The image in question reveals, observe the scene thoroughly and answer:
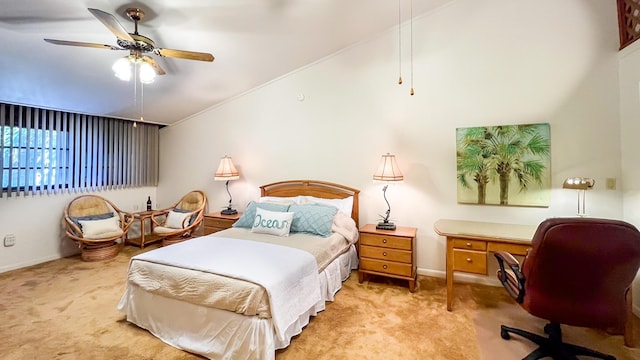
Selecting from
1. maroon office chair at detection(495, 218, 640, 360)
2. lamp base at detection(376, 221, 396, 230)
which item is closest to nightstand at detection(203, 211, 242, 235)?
lamp base at detection(376, 221, 396, 230)

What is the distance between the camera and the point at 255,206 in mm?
3697

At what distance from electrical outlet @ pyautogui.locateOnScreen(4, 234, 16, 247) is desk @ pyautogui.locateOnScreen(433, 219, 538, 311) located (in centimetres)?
533

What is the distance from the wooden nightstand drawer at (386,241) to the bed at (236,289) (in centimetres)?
30

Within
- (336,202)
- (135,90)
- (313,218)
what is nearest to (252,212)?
(313,218)

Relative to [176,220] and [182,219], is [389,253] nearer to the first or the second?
[182,219]

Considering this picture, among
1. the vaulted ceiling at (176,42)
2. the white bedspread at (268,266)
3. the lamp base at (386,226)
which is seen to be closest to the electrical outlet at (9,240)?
the vaulted ceiling at (176,42)

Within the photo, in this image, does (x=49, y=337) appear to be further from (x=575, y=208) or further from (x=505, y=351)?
(x=575, y=208)

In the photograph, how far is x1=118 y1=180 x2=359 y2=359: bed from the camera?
1933 millimetres

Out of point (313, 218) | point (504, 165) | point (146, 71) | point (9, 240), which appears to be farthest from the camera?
point (9, 240)

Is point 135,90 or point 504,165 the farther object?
point 135,90

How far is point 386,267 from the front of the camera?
10.4 feet

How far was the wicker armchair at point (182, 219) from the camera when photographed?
14.6 feet

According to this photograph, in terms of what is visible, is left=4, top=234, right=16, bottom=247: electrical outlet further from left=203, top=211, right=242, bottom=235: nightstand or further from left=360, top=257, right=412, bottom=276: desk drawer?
left=360, top=257, right=412, bottom=276: desk drawer

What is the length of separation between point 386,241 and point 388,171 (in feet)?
2.62
